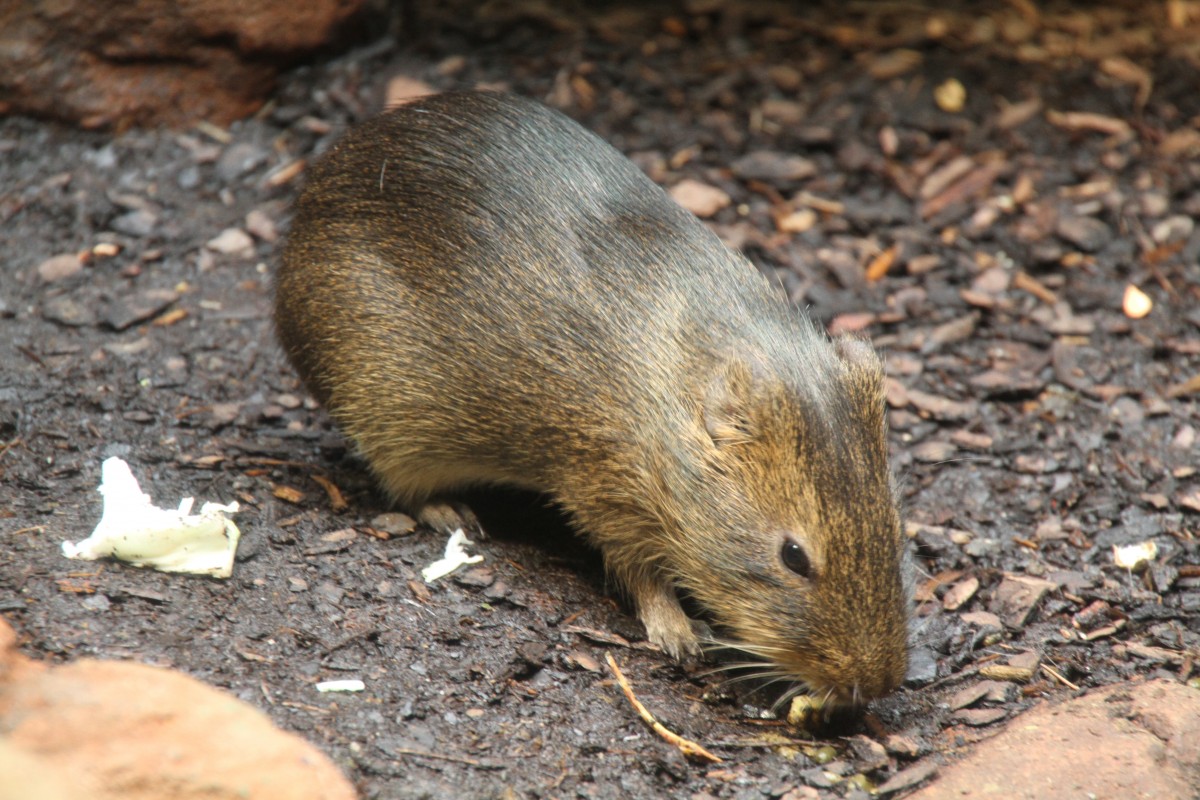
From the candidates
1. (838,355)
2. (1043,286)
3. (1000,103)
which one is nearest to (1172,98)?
(1000,103)

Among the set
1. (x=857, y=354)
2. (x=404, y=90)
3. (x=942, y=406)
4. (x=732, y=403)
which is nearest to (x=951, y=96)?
(x=942, y=406)

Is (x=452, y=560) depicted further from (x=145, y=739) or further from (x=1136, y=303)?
(x=1136, y=303)

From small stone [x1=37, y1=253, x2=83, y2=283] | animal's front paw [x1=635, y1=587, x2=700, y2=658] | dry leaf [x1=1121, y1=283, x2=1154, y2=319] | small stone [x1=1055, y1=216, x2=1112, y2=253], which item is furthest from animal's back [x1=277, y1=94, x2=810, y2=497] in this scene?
small stone [x1=1055, y1=216, x2=1112, y2=253]

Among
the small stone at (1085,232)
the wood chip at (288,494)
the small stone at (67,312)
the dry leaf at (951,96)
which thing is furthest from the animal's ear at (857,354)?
the small stone at (67,312)

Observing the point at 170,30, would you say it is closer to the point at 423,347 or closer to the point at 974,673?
the point at 423,347

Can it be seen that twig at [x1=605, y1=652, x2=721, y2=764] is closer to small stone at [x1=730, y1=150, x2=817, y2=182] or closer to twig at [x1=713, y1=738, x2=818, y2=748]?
twig at [x1=713, y1=738, x2=818, y2=748]

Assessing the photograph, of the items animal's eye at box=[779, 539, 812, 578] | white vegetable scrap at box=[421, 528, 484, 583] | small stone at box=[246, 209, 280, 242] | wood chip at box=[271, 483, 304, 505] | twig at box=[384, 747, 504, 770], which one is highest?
animal's eye at box=[779, 539, 812, 578]
